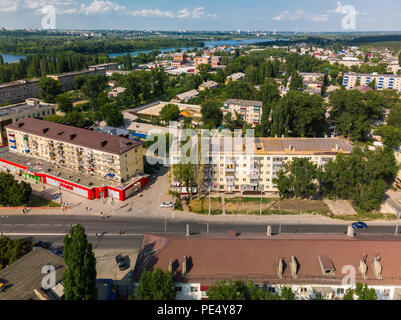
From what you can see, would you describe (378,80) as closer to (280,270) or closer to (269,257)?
(269,257)

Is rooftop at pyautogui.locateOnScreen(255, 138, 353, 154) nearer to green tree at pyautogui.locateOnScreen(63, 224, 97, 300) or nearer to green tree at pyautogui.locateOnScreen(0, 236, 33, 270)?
green tree at pyautogui.locateOnScreen(63, 224, 97, 300)

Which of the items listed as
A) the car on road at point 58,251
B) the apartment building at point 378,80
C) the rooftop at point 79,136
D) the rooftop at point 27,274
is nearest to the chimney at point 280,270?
the rooftop at point 27,274

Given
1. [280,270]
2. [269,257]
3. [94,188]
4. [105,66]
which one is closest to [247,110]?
[94,188]

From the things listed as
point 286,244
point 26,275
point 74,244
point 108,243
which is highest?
point 74,244

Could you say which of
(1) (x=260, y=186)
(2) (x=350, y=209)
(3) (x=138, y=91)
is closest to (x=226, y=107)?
(3) (x=138, y=91)

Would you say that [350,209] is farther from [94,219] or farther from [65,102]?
[65,102]

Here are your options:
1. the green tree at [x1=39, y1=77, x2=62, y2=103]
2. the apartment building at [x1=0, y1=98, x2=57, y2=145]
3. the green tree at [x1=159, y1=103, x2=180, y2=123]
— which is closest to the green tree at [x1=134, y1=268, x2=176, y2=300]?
the apartment building at [x1=0, y1=98, x2=57, y2=145]
